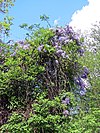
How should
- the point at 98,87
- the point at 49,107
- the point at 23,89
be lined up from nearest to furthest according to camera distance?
the point at 49,107, the point at 23,89, the point at 98,87

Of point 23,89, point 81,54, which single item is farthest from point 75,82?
point 23,89

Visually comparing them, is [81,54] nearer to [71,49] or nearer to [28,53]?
[71,49]

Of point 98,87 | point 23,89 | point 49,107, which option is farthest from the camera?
point 98,87

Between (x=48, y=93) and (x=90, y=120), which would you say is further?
(x=90, y=120)

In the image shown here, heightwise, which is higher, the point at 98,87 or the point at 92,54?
the point at 92,54

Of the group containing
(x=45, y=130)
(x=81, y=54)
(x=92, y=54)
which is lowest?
(x=45, y=130)

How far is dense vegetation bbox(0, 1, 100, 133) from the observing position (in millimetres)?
5527

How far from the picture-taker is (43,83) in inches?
229

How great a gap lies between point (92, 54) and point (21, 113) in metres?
12.3

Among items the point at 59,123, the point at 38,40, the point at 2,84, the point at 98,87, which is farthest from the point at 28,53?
the point at 98,87

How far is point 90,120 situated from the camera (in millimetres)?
6109

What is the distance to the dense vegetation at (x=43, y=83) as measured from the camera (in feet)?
18.1

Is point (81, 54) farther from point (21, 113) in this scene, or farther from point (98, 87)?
point (98, 87)

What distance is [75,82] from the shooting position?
6.12 metres
